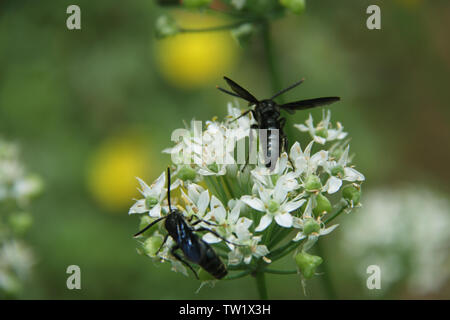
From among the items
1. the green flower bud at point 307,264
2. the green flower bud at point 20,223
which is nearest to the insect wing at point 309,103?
the green flower bud at point 307,264

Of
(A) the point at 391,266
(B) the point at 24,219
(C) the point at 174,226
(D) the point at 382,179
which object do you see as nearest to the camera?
(C) the point at 174,226

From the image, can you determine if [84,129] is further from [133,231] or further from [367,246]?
[367,246]

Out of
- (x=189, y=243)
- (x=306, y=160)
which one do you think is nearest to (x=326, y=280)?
(x=306, y=160)

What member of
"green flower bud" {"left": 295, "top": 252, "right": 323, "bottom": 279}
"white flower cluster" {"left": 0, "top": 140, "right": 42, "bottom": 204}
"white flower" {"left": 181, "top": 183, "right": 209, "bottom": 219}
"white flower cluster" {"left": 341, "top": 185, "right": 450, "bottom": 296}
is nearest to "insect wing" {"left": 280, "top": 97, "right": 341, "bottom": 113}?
"white flower" {"left": 181, "top": 183, "right": 209, "bottom": 219}

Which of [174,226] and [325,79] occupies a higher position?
[325,79]

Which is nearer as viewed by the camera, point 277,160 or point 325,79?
point 277,160
